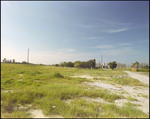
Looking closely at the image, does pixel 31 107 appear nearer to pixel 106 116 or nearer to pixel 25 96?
pixel 25 96

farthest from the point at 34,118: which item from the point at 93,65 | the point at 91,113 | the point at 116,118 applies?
the point at 93,65

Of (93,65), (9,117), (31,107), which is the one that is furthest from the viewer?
(93,65)

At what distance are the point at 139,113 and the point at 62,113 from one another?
→ 9.11ft

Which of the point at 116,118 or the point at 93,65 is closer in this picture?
the point at 116,118

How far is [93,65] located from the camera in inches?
1793

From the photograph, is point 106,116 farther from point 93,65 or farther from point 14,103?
point 93,65

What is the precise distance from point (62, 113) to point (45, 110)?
0.69 meters

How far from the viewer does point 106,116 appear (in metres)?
2.97

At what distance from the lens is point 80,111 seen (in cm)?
315

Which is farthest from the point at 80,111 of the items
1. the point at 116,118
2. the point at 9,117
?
the point at 9,117

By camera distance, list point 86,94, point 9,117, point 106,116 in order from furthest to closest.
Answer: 1. point 86,94
2. point 106,116
3. point 9,117

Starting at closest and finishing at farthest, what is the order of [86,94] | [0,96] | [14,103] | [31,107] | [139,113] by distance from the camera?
[139,113], [31,107], [14,103], [0,96], [86,94]

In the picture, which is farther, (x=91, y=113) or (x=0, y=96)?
(x=0, y=96)

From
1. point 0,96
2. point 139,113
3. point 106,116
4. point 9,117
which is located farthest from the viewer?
point 0,96
